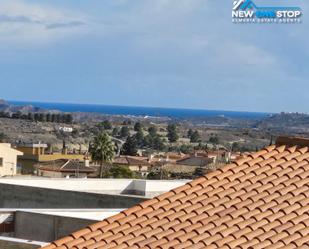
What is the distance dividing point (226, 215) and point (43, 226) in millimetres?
8599

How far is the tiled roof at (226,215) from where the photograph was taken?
7074 mm

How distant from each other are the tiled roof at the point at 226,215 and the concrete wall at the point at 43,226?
22.6 ft

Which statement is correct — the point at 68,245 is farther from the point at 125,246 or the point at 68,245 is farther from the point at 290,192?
the point at 290,192

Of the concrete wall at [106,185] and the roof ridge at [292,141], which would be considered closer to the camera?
the roof ridge at [292,141]

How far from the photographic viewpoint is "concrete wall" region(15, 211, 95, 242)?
584 inches

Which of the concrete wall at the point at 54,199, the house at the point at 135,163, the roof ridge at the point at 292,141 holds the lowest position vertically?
the house at the point at 135,163

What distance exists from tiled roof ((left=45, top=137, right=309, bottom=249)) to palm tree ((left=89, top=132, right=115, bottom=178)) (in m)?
62.3

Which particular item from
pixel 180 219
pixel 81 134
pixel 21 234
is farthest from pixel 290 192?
pixel 81 134

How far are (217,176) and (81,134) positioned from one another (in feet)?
505

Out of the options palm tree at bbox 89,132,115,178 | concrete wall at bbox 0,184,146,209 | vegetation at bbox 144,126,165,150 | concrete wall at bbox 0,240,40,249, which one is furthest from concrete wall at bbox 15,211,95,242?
vegetation at bbox 144,126,165,150

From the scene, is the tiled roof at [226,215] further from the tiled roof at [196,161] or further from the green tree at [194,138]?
the green tree at [194,138]

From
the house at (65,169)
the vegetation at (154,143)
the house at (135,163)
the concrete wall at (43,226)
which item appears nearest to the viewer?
the concrete wall at (43,226)

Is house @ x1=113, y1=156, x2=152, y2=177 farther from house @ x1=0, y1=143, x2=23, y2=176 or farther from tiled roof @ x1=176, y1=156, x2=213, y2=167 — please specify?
house @ x1=0, y1=143, x2=23, y2=176

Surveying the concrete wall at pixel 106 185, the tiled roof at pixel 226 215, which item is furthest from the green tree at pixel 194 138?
the tiled roof at pixel 226 215
